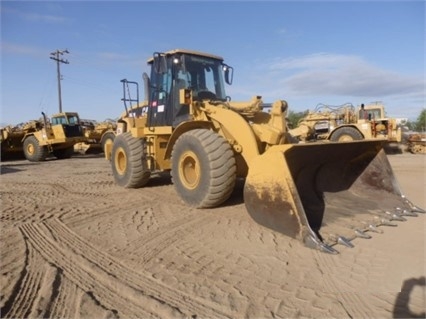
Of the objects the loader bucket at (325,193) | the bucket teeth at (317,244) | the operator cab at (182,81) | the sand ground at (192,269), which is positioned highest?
the operator cab at (182,81)

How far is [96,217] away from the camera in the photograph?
18.3 feet

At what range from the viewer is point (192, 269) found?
3.62 m

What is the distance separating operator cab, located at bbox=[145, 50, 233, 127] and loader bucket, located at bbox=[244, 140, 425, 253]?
2.44m

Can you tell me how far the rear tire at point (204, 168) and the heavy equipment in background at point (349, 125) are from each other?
32.1 ft

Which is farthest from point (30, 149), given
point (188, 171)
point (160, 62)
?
point (188, 171)

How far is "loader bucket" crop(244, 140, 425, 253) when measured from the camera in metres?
4.22

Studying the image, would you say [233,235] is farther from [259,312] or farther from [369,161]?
[369,161]

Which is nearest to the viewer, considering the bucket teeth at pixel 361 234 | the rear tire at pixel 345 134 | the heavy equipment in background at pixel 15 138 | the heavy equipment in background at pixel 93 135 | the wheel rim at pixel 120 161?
the bucket teeth at pixel 361 234

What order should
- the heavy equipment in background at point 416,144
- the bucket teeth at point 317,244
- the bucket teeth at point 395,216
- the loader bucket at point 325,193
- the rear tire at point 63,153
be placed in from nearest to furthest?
the bucket teeth at point 317,244
the loader bucket at point 325,193
the bucket teeth at point 395,216
the heavy equipment in background at point 416,144
the rear tire at point 63,153

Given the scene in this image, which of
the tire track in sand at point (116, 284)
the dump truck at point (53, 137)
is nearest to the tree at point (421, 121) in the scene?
the dump truck at point (53, 137)

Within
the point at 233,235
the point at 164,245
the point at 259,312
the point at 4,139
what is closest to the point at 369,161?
the point at 233,235

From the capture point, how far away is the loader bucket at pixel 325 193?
422cm

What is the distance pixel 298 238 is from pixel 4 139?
1799 cm

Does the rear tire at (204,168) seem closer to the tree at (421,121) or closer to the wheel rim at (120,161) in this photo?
the wheel rim at (120,161)
